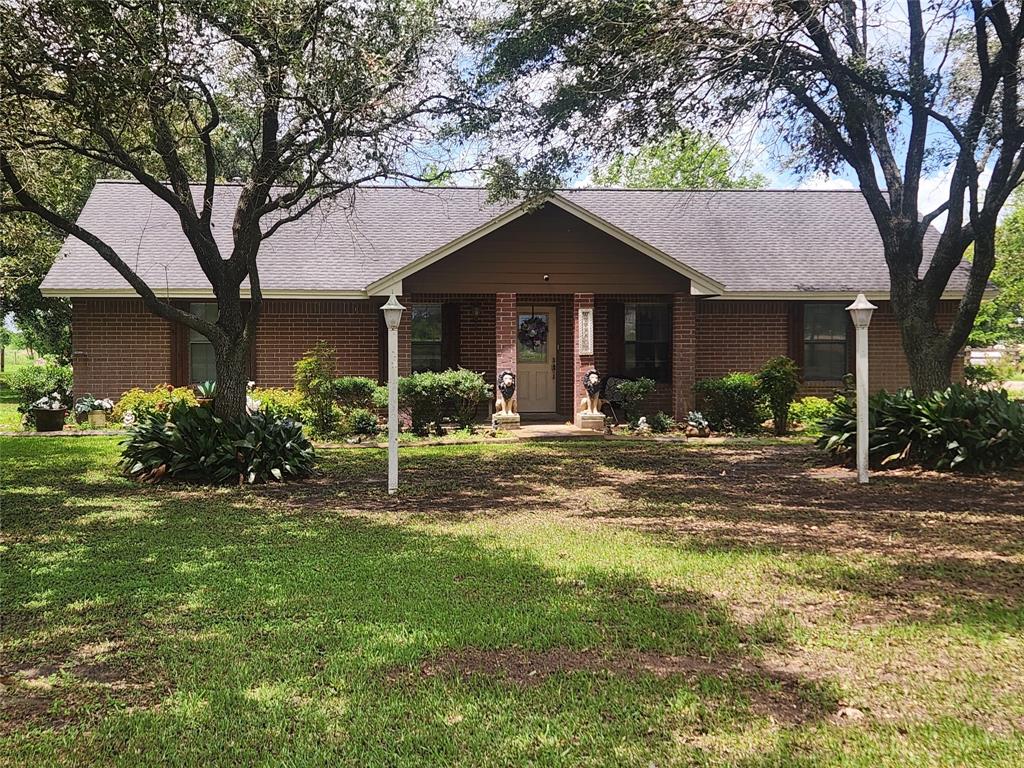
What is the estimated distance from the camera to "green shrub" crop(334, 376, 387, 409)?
49.6 feet

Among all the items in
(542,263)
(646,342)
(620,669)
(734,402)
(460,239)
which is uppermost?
(460,239)

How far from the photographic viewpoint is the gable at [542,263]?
50.3ft

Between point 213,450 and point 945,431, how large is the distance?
9860mm

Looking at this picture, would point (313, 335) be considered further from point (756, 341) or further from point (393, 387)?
point (756, 341)

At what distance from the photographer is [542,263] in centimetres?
1549

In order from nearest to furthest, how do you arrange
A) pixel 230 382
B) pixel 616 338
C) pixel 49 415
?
1. pixel 230 382
2. pixel 49 415
3. pixel 616 338

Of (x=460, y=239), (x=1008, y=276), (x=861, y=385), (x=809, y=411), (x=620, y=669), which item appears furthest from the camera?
(x=1008, y=276)

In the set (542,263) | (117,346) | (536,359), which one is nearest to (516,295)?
(542,263)

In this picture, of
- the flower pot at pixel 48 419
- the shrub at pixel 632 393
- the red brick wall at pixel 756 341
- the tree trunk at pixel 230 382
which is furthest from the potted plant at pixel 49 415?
the red brick wall at pixel 756 341

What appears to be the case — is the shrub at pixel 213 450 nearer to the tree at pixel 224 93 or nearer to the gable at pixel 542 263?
the tree at pixel 224 93

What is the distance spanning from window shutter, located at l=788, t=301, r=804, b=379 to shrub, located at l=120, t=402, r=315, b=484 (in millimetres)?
11689

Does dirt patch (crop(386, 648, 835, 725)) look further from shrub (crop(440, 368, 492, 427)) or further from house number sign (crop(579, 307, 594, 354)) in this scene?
house number sign (crop(579, 307, 594, 354))

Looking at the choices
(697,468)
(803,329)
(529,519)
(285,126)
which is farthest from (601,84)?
(803,329)

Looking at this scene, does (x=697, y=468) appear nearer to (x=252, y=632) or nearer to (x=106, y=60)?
(x=252, y=632)
